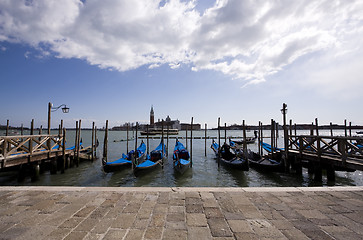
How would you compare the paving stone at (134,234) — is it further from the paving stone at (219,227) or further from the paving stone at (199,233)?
the paving stone at (219,227)

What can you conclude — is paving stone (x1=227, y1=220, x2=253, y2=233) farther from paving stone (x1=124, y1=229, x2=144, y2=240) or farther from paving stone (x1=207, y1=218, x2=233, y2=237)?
paving stone (x1=124, y1=229, x2=144, y2=240)

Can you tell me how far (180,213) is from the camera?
2.68m

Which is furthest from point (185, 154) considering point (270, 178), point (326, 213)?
point (326, 213)

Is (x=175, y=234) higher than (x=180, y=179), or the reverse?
(x=175, y=234)

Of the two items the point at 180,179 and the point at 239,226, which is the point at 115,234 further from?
the point at 180,179

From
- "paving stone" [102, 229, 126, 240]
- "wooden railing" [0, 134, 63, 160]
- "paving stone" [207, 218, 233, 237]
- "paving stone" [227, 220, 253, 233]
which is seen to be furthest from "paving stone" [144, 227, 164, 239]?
"wooden railing" [0, 134, 63, 160]

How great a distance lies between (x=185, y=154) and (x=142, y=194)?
9.37 metres

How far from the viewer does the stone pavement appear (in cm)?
215

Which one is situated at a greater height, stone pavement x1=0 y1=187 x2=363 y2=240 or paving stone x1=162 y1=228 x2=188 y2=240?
paving stone x1=162 y1=228 x2=188 y2=240

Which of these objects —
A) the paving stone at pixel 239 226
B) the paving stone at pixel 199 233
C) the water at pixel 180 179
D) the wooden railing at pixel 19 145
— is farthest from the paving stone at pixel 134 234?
the wooden railing at pixel 19 145

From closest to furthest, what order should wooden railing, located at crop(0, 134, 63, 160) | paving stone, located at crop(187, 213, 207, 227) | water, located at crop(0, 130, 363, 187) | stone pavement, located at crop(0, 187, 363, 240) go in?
stone pavement, located at crop(0, 187, 363, 240) → paving stone, located at crop(187, 213, 207, 227) → wooden railing, located at crop(0, 134, 63, 160) → water, located at crop(0, 130, 363, 187)

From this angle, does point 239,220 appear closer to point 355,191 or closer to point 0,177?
point 355,191

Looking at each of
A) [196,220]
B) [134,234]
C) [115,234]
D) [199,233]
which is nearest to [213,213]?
[196,220]

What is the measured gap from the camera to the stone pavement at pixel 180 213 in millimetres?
2152
